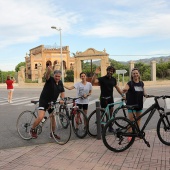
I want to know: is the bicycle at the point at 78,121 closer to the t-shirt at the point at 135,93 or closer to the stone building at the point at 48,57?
the t-shirt at the point at 135,93

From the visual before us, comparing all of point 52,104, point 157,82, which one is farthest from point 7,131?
point 157,82

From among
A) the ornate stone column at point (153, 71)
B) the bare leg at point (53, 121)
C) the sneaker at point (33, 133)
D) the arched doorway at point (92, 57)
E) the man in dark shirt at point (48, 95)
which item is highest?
the arched doorway at point (92, 57)

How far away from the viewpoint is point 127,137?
527 centimetres

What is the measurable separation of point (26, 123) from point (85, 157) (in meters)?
2.24

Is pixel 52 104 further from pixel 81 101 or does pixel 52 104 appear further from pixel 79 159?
pixel 79 159

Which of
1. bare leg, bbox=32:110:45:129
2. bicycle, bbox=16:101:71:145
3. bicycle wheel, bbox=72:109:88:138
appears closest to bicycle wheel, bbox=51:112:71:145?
bicycle, bbox=16:101:71:145

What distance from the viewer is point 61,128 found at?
583 centimetres

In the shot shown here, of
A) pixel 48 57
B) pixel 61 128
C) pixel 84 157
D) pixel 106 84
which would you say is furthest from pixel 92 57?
pixel 84 157

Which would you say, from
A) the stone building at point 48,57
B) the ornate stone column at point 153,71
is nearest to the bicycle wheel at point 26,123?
the ornate stone column at point 153,71

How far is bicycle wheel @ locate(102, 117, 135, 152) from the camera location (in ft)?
16.9

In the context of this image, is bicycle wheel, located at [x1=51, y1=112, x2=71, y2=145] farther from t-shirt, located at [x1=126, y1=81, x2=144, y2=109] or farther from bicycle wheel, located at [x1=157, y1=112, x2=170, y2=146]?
bicycle wheel, located at [x1=157, y1=112, x2=170, y2=146]

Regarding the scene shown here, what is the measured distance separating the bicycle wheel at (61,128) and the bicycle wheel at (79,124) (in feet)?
1.84

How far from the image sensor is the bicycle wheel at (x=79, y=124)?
623cm

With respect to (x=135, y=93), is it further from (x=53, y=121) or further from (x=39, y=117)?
(x=39, y=117)
